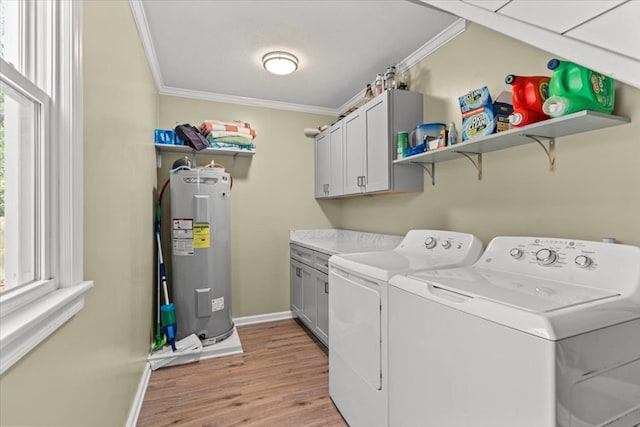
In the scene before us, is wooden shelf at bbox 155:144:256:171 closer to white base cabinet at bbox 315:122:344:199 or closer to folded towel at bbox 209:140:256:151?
folded towel at bbox 209:140:256:151

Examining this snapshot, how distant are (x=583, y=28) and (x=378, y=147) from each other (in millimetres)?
1463

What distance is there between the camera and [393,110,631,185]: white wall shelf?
126cm

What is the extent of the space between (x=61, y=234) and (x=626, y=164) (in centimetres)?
211

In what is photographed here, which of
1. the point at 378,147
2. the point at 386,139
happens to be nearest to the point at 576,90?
the point at 386,139

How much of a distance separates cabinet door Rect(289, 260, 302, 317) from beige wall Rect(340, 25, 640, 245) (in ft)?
3.99

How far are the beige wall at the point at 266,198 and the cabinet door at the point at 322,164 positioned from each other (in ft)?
0.40

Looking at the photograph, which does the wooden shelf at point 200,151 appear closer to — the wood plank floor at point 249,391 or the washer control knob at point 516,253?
the wood plank floor at point 249,391

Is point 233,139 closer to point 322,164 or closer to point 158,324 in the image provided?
point 322,164

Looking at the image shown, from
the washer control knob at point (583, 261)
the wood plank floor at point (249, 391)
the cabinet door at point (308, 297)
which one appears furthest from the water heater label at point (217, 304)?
the washer control knob at point (583, 261)

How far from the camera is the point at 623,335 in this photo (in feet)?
3.15

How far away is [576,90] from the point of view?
1244mm

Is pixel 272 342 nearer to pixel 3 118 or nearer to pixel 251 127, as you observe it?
pixel 251 127

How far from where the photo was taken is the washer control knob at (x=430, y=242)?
198cm

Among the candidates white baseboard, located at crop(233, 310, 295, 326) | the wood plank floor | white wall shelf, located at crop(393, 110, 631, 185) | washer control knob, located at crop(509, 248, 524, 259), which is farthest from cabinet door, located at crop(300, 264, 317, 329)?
washer control knob, located at crop(509, 248, 524, 259)
